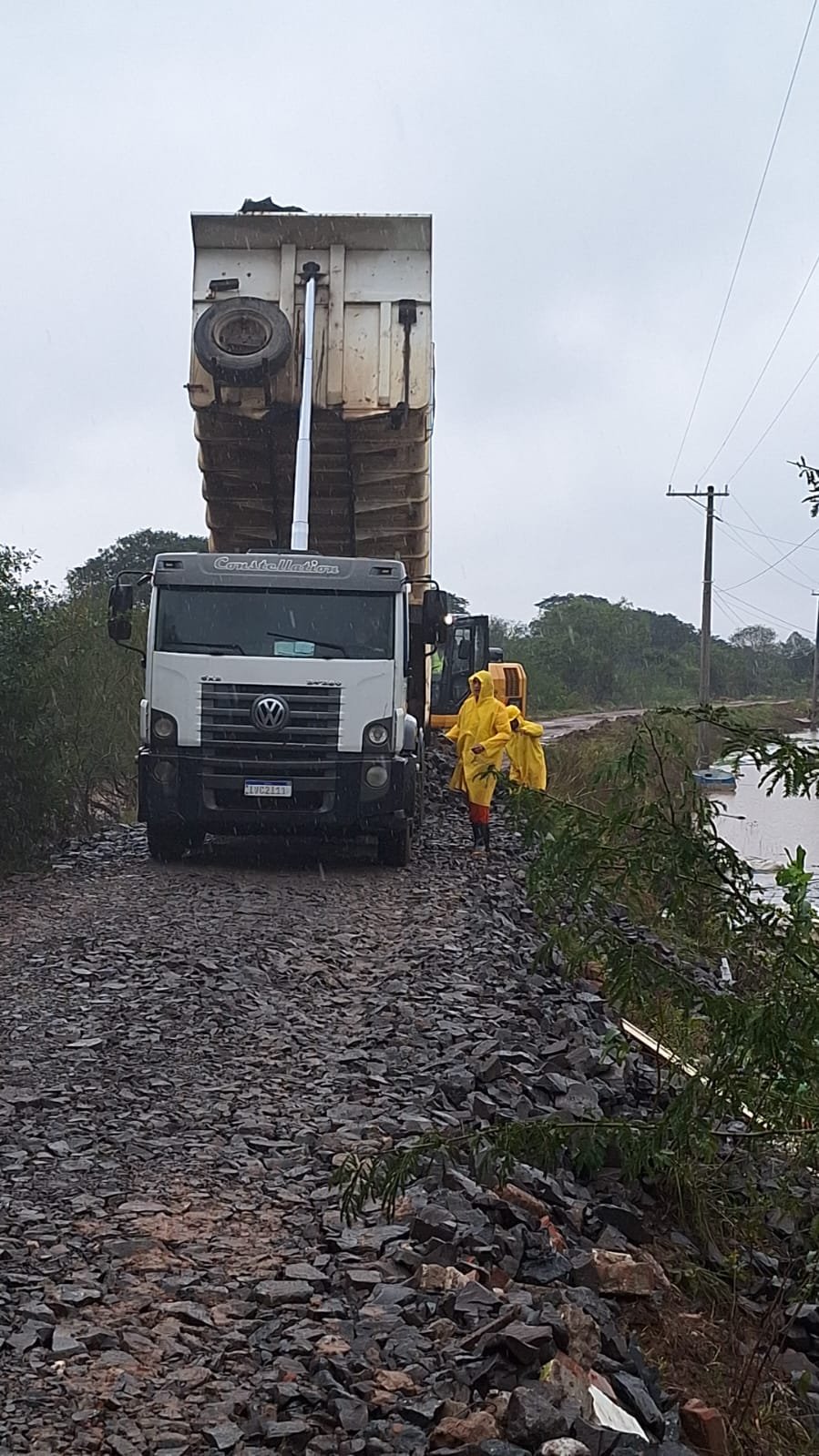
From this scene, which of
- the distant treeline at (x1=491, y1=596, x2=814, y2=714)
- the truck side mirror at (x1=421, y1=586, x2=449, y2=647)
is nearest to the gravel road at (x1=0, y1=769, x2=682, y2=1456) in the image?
the truck side mirror at (x1=421, y1=586, x2=449, y2=647)

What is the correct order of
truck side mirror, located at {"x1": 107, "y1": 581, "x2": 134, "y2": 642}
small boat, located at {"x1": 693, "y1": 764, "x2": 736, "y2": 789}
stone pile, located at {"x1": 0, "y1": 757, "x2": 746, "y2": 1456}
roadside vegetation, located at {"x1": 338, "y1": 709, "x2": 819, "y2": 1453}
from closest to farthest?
1. stone pile, located at {"x1": 0, "y1": 757, "x2": 746, "y2": 1456}
2. roadside vegetation, located at {"x1": 338, "y1": 709, "x2": 819, "y2": 1453}
3. small boat, located at {"x1": 693, "y1": 764, "x2": 736, "y2": 789}
4. truck side mirror, located at {"x1": 107, "y1": 581, "x2": 134, "y2": 642}

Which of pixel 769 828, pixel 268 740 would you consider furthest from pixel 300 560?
pixel 769 828

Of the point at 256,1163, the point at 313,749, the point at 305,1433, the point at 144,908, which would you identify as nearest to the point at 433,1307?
the point at 305,1433

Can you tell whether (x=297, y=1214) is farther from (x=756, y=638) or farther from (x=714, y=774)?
(x=756, y=638)

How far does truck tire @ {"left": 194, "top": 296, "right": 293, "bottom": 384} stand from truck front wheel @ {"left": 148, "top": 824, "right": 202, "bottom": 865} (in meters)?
3.83

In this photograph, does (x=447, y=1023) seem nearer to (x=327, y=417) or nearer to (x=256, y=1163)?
(x=256, y=1163)

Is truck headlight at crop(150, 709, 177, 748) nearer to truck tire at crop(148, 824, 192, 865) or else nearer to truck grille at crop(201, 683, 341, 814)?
truck grille at crop(201, 683, 341, 814)

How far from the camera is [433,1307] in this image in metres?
3.86

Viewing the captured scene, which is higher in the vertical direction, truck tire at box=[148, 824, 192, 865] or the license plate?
the license plate

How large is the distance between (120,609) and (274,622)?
1505 millimetres

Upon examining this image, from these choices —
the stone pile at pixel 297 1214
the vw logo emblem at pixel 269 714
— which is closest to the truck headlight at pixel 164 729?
the vw logo emblem at pixel 269 714

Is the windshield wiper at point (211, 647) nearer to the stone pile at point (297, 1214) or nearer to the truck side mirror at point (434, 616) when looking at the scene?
the truck side mirror at point (434, 616)

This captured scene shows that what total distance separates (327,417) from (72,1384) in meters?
10.1

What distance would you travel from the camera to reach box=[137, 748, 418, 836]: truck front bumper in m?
11.1
